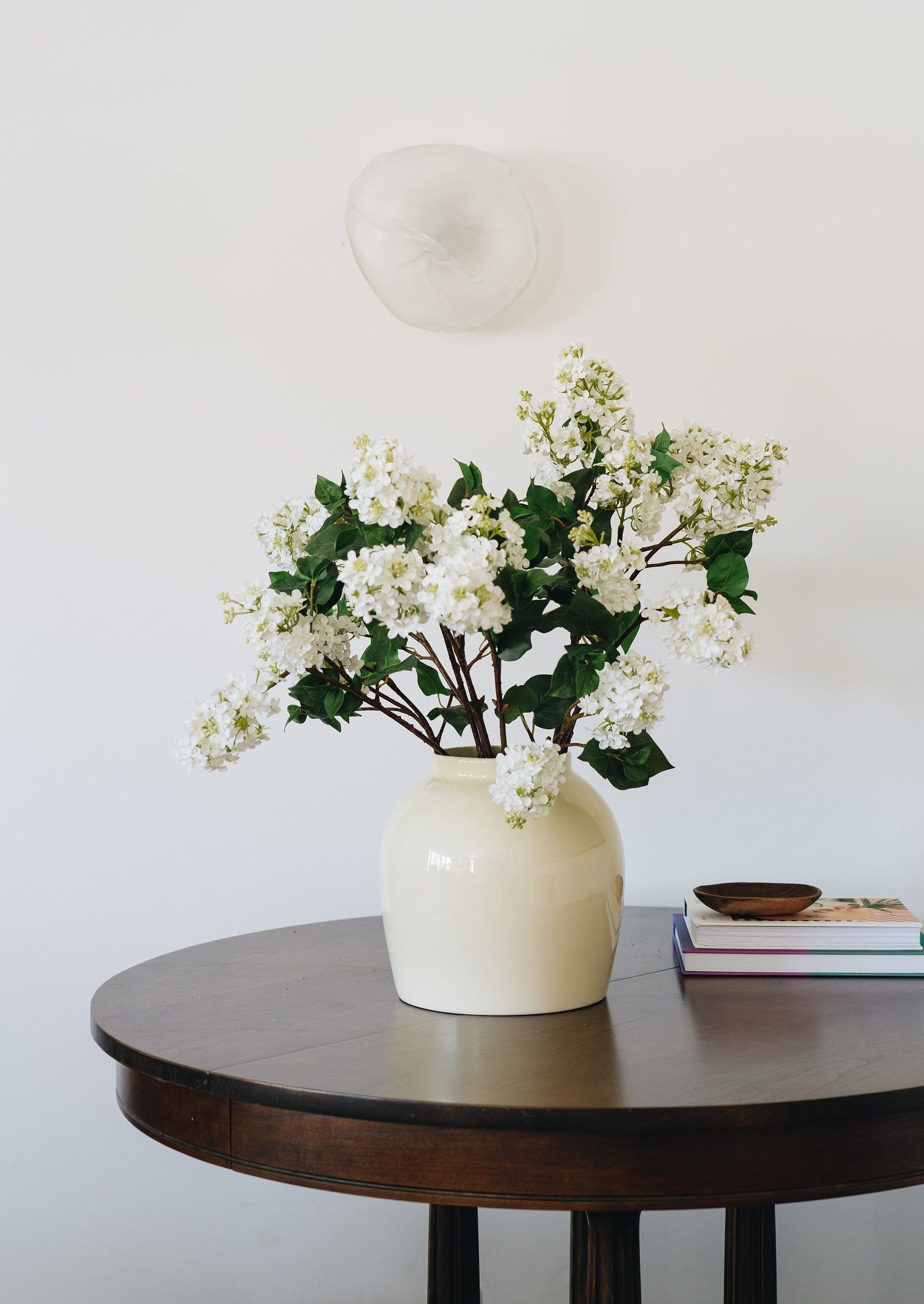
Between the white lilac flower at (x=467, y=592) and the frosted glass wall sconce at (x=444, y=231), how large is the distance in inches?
32.7

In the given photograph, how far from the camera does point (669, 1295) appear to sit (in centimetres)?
152

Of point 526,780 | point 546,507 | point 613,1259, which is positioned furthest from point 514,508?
point 613,1259

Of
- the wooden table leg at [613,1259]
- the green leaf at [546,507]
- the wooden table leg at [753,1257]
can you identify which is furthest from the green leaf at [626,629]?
the wooden table leg at [753,1257]

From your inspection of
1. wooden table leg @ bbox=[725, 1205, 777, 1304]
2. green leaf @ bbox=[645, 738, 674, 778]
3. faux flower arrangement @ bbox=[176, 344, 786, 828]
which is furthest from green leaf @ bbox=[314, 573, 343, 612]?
wooden table leg @ bbox=[725, 1205, 777, 1304]

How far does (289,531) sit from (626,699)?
1.13 feet

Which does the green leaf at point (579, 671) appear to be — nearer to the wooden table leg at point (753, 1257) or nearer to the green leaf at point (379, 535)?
the green leaf at point (379, 535)

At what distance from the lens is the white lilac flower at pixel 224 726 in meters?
0.89

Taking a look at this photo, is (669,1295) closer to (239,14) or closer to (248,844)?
(248,844)

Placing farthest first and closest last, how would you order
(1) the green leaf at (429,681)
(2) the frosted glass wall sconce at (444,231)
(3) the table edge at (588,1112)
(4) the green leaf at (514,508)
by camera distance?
(2) the frosted glass wall sconce at (444,231), (1) the green leaf at (429,681), (4) the green leaf at (514,508), (3) the table edge at (588,1112)

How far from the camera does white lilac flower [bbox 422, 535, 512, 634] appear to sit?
0.80 meters

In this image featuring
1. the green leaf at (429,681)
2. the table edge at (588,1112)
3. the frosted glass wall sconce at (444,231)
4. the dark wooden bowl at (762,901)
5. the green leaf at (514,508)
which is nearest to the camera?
the table edge at (588,1112)

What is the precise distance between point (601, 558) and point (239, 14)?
123cm

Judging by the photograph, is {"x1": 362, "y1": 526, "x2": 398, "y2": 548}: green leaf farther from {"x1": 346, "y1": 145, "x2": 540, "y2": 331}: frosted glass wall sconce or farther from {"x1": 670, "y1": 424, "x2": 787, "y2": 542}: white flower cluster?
{"x1": 346, "y1": 145, "x2": 540, "y2": 331}: frosted glass wall sconce

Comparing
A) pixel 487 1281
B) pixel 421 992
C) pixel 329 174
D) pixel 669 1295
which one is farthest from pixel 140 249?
pixel 669 1295
